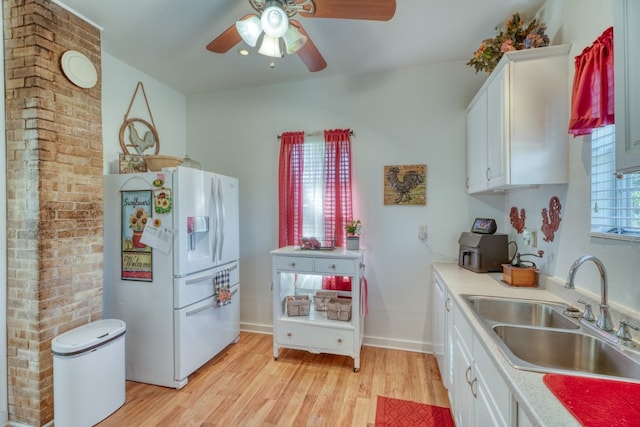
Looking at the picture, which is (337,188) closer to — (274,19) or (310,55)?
(310,55)

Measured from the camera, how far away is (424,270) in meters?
2.73

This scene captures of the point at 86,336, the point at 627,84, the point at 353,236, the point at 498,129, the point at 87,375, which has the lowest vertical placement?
the point at 87,375

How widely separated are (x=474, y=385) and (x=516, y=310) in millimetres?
559

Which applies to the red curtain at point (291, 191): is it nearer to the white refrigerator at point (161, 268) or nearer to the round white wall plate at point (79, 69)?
the white refrigerator at point (161, 268)

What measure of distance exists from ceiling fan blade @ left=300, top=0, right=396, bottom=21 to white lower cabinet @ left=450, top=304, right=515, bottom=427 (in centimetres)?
163

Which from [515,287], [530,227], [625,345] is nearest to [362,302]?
[515,287]

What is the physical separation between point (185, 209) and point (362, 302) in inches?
65.6

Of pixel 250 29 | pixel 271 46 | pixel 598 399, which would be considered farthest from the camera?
pixel 271 46

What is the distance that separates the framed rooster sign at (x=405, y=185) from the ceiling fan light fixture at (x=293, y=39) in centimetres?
146

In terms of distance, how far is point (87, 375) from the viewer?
1767 mm

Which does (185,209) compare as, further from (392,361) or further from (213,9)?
(392,361)

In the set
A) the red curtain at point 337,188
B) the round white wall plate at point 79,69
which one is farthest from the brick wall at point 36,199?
the red curtain at point 337,188

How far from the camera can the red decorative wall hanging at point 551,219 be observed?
67.9 inches

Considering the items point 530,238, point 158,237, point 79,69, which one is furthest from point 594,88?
point 79,69
